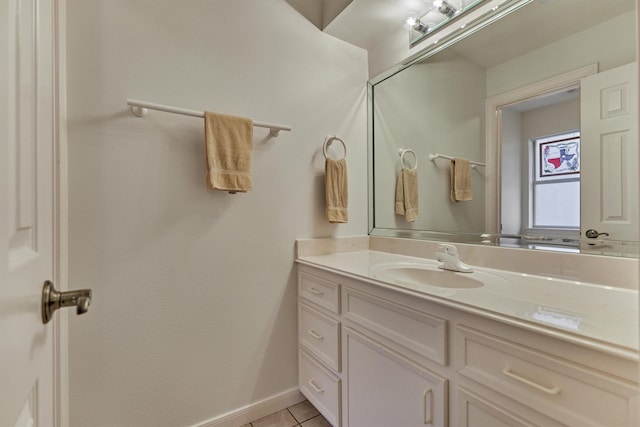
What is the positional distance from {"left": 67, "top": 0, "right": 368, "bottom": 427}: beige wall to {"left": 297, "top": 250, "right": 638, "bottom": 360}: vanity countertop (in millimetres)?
611

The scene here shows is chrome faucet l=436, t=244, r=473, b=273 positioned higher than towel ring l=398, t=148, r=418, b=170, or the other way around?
towel ring l=398, t=148, r=418, b=170

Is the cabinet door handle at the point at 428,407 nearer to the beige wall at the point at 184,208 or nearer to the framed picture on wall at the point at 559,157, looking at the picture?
the beige wall at the point at 184,208

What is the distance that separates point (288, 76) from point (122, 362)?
1.56 m

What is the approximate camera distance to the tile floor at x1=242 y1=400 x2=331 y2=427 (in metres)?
1.40

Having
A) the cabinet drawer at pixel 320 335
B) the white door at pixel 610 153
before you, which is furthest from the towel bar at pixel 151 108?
the white door at pixel 610 153

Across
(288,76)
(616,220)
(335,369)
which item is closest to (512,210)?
(616,220)

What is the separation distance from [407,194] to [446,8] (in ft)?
3.24

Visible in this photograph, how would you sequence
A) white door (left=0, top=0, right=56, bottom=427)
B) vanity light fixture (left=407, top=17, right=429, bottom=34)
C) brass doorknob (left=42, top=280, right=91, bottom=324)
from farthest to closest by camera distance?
vanity light fixture (left=407, top=17, right=429, bottom=34) < brass doorknob (left=42, top=280, right=91, bottom=324) < white door (left=0, top=0, right=56, bottom=427)

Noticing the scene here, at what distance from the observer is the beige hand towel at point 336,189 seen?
157 cm

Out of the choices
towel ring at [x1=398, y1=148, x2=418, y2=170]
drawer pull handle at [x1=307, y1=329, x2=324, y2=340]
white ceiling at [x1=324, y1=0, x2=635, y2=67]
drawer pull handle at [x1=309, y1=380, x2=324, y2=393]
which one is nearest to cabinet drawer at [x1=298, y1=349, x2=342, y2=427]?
drawer pull handle at [x1=309, y1=380, x2=324, y2=393]

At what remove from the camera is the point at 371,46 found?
182 cm

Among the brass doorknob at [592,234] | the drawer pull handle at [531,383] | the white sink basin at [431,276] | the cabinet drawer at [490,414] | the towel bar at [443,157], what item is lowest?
the cabinet drawer at [490,414]

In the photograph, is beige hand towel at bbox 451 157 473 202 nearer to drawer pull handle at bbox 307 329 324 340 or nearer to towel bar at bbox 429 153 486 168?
towel bar at bbox 429 153 486 168

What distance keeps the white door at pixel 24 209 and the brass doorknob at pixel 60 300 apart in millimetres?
16
